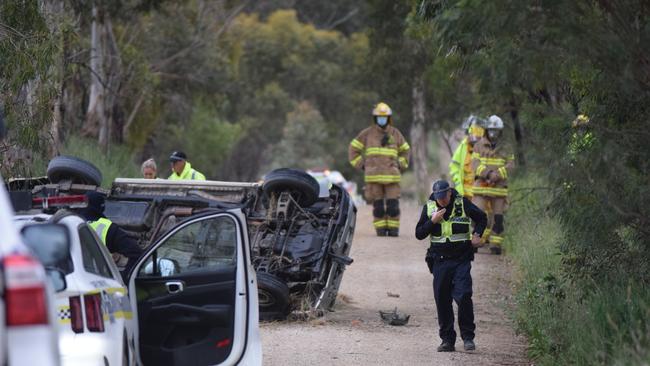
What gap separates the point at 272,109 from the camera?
5719 centimetres

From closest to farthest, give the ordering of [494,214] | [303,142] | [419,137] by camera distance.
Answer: [494,214], [419,137], [303,142]

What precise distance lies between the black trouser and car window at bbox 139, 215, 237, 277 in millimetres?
2825

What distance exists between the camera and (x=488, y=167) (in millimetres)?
18250

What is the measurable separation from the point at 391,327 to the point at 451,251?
1.91 metres

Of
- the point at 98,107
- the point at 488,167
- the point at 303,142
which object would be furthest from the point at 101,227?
the point at 303,142

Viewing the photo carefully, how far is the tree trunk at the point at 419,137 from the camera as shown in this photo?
36562mm

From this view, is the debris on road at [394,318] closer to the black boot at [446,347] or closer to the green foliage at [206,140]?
the black boot at [446,347]

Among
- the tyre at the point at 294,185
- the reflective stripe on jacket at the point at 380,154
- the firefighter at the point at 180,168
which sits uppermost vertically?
the reflective stripe on jacket at the point at 380,154

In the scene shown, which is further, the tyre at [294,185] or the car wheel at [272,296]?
the tyre at [294,185]

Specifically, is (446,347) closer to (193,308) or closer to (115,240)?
(193,308)

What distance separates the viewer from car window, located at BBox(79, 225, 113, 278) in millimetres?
7254

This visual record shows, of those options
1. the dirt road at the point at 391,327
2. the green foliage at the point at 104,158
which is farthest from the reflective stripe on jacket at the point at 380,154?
the green foliage at the point at 104,158

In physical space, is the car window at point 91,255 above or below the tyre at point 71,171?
below

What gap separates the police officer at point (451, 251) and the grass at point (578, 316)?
0.59 meters
